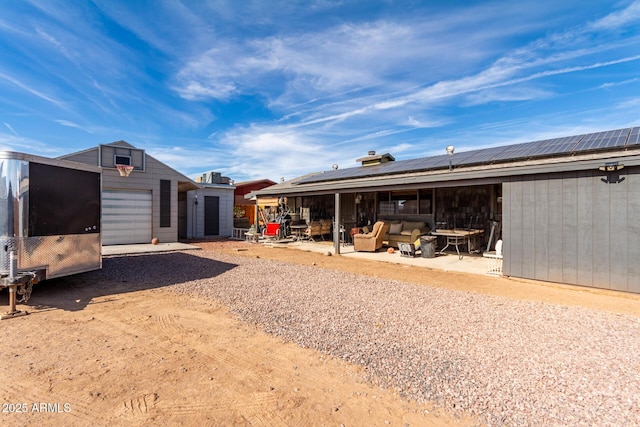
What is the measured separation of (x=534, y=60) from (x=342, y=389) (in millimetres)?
13428

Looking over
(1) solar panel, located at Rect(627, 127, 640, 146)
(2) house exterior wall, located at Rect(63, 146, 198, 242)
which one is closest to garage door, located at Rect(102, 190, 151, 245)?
(2) house exterior wall, located at Rect(63, 146, 198, 242)

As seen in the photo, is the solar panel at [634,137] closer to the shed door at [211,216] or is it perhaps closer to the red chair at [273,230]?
the red chair at [273,230]

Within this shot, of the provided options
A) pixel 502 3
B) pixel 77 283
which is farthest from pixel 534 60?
pixel 77 283

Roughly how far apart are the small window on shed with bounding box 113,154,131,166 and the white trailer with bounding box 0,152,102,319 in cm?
741

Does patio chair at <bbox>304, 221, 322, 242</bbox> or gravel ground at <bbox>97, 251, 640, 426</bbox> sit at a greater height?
patio chair at <bbox>304, 221, 322, 242</bbox>

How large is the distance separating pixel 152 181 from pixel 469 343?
1361 centimetres

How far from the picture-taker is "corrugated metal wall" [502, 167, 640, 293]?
207 inches

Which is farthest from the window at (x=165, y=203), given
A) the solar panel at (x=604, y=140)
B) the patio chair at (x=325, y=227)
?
the solar panel at (x=604, y=140)

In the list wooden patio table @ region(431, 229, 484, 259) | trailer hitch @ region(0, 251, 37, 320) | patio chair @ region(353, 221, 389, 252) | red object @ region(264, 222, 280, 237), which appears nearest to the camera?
trailer hitch @ region(0, 251, 37, 320)

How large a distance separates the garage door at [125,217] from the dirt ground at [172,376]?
837cm

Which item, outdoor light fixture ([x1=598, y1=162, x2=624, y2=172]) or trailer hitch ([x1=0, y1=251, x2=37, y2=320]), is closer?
trailer hitch ([x1=0, y1=251, x2=37, y2=320])

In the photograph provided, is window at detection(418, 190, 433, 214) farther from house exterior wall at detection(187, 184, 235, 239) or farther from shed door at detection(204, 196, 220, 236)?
shed door at detection(204, 196, 220, 236)

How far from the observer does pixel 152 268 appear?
25.2 feet

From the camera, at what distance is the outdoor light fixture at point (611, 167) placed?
520 centimetres
